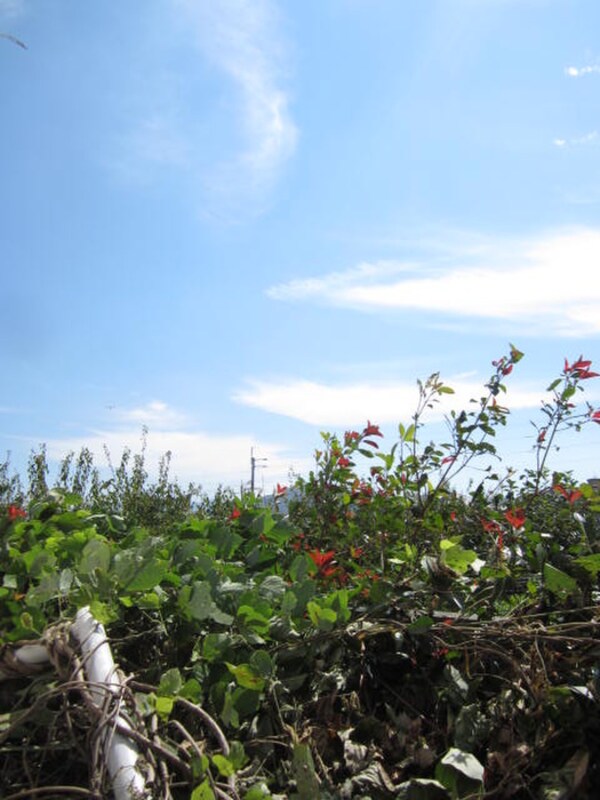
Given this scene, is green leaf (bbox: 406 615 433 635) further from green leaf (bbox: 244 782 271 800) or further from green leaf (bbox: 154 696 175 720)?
green leaf (bbox: 154 696 175 720)

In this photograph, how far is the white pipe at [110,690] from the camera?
46.2 inches

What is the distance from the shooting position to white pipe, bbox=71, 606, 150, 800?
1.17m

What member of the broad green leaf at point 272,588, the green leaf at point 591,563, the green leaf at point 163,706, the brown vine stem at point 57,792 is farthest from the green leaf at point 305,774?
the green leaf at point 591,563

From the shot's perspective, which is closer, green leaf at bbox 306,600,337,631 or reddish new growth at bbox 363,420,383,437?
green leaf at bbox 306,600,337,631

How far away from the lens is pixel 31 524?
2.12 metres

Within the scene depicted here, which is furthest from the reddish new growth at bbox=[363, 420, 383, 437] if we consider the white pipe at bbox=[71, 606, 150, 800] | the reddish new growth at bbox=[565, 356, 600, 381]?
the white pipe at bbox=[71, 606, 150, 800]

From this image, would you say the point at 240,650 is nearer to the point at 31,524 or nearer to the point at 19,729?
the point at 19,729

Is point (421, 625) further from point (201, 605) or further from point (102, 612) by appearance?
point (102, 612)

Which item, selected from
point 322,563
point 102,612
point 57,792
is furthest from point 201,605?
point 322,563

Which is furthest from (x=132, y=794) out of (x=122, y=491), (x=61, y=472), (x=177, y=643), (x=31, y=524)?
(x=61, y=472)

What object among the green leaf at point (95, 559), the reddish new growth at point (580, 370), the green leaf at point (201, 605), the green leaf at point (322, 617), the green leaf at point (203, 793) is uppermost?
the reddish new growth at point (580, 370)

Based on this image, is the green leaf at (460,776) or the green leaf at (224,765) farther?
the green leaf at (460,776)

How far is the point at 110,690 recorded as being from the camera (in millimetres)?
1260

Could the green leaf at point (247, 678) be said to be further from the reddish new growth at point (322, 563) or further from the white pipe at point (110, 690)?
the reddish new growth at point (322, 563)
